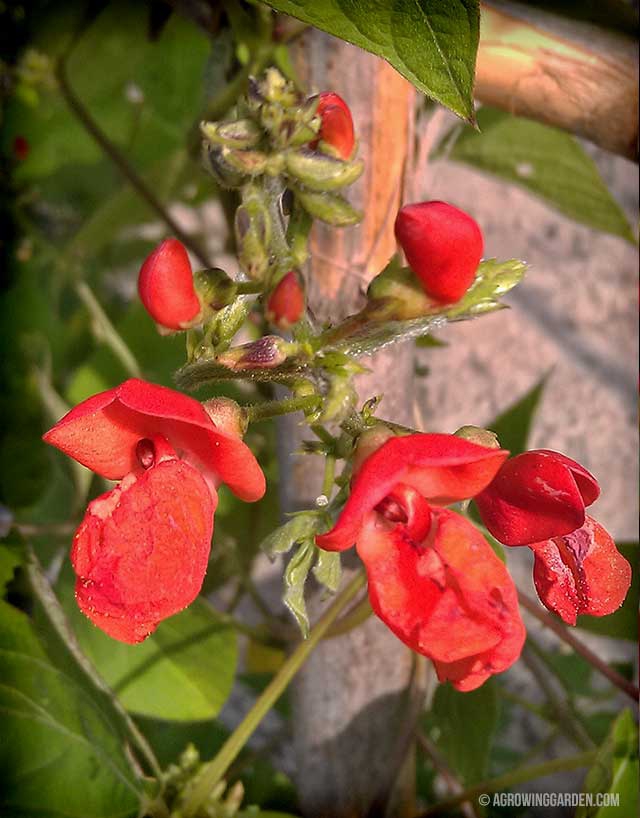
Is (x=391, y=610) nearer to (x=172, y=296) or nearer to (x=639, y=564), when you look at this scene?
(x=172, y=296)

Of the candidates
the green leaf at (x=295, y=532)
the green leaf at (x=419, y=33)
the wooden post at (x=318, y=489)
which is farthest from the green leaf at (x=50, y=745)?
the green leaf at (x=419, y=33)

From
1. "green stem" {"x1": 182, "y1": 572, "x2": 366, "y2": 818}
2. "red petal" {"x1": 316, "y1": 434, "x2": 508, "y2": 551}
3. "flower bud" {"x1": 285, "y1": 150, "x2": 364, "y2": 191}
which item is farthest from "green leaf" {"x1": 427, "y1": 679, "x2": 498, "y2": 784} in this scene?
"flower bud" {"x1": 285, "y1": 150, "x2": 364, "y2": 191}

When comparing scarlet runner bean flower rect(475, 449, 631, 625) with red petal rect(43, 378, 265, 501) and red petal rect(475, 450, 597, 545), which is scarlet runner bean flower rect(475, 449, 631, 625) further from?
red petal rect(43, 378, 265, 501)

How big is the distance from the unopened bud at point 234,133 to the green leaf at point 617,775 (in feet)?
2.00

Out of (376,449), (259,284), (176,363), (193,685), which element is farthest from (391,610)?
(176,363)

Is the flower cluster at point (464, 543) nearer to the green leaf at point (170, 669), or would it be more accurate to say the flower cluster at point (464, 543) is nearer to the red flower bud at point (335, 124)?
the red flower bud at point (335, 124)

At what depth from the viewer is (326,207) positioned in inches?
21.5

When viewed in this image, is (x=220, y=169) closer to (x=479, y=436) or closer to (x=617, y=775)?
(x=479, y=436)

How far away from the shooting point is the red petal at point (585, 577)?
0.58 m

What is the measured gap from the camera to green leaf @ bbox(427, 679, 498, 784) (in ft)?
3.24

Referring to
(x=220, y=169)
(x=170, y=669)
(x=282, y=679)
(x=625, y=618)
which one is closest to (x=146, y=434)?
(x=220, y=169)

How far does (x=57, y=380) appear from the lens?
4.93ft

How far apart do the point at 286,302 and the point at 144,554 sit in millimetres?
171

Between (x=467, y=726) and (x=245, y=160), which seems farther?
(x=467, y=726)
